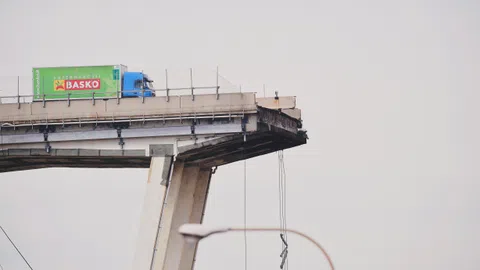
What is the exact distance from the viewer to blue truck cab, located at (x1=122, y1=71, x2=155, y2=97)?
335 ft

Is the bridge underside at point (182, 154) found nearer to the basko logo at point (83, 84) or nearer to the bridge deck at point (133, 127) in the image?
the bridge deck at point (133, 127)

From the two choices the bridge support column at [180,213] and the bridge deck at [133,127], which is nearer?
the bridge deck at [133,127]

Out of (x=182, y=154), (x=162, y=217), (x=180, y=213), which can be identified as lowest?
(x=162, y=217)

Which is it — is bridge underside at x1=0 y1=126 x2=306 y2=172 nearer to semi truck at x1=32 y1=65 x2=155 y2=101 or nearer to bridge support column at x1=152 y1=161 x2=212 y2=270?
bridge support column at x1=152 y1=161 x2=212 y2=270

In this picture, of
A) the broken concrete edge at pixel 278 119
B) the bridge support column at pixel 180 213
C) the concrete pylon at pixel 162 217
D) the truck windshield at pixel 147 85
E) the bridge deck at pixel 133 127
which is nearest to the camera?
the bridge deck at pixel 133 127

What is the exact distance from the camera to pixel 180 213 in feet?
354

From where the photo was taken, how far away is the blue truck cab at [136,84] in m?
102

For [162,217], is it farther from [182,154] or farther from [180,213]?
[180,213]

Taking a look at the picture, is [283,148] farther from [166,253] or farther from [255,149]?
[166,253]

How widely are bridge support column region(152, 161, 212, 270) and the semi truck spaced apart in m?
5.94

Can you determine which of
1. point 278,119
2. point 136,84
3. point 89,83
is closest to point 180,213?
point 278,119

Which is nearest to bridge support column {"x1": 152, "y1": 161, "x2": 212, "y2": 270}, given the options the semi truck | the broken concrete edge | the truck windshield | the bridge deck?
the bridge deck

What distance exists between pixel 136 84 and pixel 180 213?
10.1 metres

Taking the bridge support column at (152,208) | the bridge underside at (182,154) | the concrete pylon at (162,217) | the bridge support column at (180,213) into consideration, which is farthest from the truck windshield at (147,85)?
the bridge support column at (180,213)
